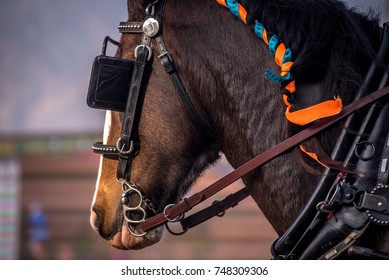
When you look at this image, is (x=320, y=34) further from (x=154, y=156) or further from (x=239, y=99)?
(x=154, y=156)

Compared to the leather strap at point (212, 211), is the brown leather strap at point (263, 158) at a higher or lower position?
higher

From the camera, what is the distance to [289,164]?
6.81 feet

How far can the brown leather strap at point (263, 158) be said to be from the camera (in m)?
1.95

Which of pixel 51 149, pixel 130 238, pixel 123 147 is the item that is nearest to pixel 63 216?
pixel 51 149

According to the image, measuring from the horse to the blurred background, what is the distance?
570 cm

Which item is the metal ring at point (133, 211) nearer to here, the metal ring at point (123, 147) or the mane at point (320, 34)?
the metal ring at point (123, 147)

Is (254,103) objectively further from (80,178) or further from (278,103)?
(80,178)

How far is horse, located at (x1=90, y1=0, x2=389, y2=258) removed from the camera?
6.66 feet

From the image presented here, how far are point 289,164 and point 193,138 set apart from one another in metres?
0.32

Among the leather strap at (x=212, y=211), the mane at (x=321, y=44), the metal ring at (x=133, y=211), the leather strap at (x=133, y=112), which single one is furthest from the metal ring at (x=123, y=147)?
the mane at (x=321, y=44)

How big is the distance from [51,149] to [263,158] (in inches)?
262

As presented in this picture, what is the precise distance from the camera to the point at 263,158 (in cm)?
208

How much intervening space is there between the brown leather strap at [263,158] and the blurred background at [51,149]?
572 cm
